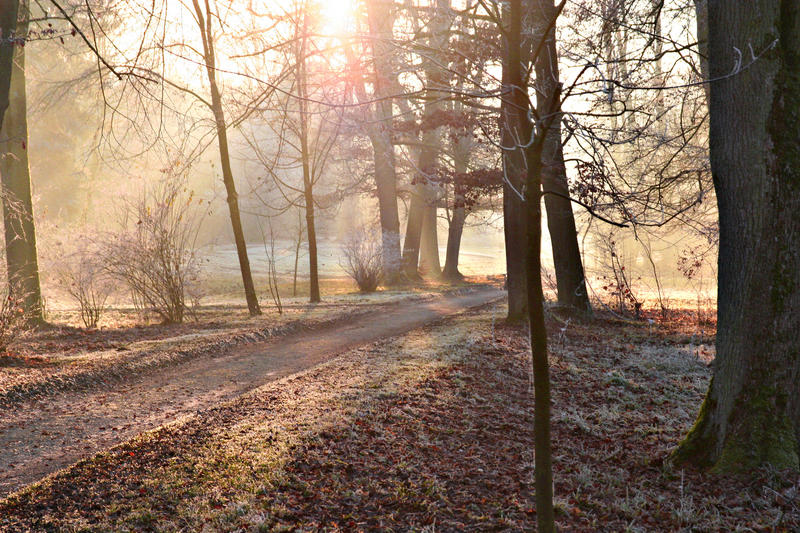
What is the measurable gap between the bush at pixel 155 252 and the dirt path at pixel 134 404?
282cm

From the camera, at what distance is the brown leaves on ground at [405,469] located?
11.7 feet

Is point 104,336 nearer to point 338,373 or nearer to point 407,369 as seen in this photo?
point 338,373

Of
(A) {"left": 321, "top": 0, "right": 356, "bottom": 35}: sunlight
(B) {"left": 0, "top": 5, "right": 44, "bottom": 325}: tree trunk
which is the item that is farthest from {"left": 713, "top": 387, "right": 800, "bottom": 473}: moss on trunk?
(B) {"left": 0, "top": 5, "right": 44, "bottom": 325}: tree trunk

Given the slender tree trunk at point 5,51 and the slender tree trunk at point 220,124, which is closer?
the slender tree trunk at point 5,51

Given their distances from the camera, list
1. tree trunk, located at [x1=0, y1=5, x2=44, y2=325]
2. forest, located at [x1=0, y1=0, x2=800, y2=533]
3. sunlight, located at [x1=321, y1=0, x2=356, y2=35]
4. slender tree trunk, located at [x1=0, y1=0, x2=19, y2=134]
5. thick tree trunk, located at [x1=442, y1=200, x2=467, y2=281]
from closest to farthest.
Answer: forest, located at [x1=0, y1=0, x2=800, y2=533]
slender tree trunk, located at [x1=0, y1=0, x2=19, y2=134]
sunlight, located at [x1=321, y1=0, x2=356, y2=35]
tree trunk, located at [x1=0, y1=5, x2=44, y2=325]
thick tree trunk, located at [x1=442, y1=200, x2=467, y2=281]

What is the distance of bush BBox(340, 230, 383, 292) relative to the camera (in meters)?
18.3

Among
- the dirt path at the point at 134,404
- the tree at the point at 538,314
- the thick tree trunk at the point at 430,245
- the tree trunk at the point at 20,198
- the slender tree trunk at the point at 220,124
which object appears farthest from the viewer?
the thick tree trunk at the point at 430,245

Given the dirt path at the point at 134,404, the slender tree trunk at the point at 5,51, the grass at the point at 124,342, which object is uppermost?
the slender tree trunk at the point at 5,51

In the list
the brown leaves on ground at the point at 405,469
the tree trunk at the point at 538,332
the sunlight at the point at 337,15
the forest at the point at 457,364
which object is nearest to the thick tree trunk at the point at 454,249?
the forest at the point at 457,364

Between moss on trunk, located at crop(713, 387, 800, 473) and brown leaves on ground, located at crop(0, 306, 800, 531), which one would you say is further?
moss on trunk, located at crop(713, 387, 800, 473)

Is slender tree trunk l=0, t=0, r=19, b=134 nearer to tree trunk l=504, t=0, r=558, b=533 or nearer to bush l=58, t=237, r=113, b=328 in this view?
bush l=58, t=237, r=113, b=328

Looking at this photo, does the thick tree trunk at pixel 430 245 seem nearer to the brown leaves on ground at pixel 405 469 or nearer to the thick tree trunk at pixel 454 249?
the thick tree trunk at pixel 454 249

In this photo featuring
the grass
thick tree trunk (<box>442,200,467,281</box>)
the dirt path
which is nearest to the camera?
the dirt path

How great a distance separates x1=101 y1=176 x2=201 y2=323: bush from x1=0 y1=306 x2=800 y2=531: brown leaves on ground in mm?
5253
